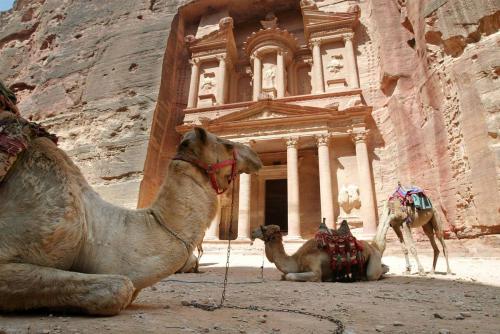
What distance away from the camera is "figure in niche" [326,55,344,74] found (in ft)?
57.1

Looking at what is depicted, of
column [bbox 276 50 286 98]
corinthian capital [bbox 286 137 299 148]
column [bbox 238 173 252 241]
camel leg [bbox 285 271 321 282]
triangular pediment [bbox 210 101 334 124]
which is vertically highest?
column [bbox 276 50 286 98]

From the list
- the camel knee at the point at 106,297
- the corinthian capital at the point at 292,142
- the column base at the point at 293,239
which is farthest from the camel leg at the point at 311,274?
the corinthian capital at the point at 292,142

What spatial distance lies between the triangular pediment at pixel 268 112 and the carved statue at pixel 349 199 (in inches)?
147

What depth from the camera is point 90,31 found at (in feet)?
71.8

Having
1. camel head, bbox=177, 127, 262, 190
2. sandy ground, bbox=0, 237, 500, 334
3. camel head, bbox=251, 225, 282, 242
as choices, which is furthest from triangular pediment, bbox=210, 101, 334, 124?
camel head, bbox=177, 127, 262, 190

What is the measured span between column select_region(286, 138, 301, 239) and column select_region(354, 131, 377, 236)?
2705 millimetres

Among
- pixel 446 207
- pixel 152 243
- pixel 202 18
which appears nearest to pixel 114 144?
pixel 202 18

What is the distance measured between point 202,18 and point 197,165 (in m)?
23.3

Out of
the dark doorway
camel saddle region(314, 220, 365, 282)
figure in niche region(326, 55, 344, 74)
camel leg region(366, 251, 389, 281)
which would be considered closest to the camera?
camel saddle region(314, 220, 365, 282)

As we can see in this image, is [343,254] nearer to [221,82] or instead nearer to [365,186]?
[365,186]

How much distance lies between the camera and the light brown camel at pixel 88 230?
5.22ft

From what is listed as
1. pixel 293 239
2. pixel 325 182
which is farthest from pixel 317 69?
pixel 293 239

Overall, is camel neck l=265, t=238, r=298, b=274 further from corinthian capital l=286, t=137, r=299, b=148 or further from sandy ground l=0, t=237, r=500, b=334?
corinthian capital l=286, t=137, r=299, b=148

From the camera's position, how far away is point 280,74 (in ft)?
59.1
